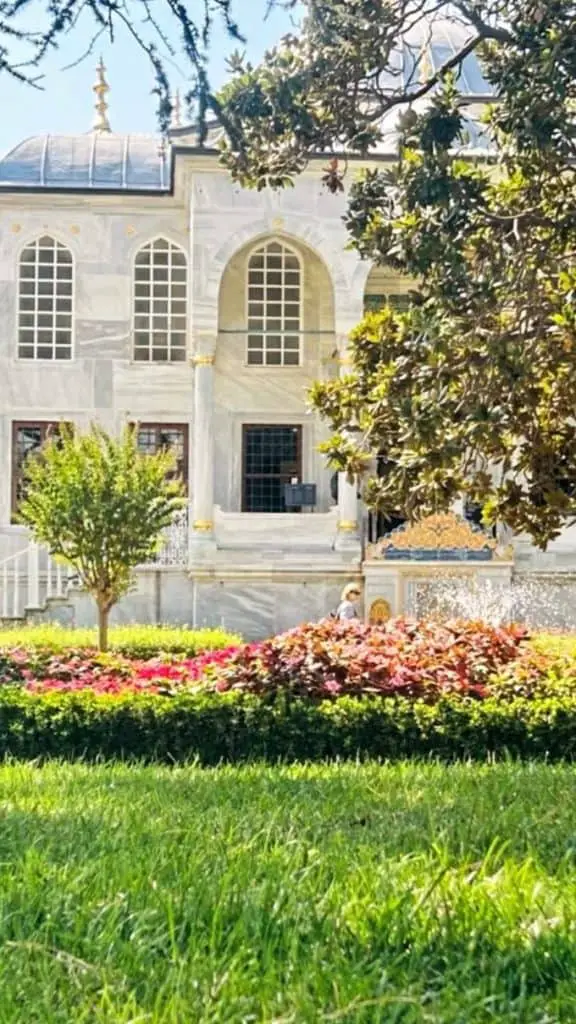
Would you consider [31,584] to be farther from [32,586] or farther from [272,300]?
[272,300]

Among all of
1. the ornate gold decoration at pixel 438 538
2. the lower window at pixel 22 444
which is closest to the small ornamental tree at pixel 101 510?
the ornate gold decoration at pixel 438 538

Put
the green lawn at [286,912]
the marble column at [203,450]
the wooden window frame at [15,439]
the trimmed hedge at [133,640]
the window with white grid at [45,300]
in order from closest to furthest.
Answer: the green lawn at [286,912], the trimmed hedge at [133,640], the marble column at [203,450], the wooden window frame at [15,439], the window with white grid at [45,300]

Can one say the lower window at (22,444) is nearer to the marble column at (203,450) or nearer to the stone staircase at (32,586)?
the stone staircase at (32,586)

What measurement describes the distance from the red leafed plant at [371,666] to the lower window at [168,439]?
1339cm

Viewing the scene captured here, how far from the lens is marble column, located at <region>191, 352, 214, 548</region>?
64.1ft

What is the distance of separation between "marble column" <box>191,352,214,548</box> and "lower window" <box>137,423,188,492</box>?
208cm

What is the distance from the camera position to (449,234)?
6.12 m

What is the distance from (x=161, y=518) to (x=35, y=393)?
1050cm

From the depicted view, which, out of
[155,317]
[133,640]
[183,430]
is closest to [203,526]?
[183,430]

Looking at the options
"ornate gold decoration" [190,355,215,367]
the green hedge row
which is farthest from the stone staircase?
the green hedge row

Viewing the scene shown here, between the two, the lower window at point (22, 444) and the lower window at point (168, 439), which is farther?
the lower window at point (168, 439)

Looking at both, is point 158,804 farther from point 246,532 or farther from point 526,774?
point 246,532

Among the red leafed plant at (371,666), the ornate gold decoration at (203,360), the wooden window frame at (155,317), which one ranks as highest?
the wooden window frame at (155,317)

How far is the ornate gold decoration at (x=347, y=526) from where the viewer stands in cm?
1941
